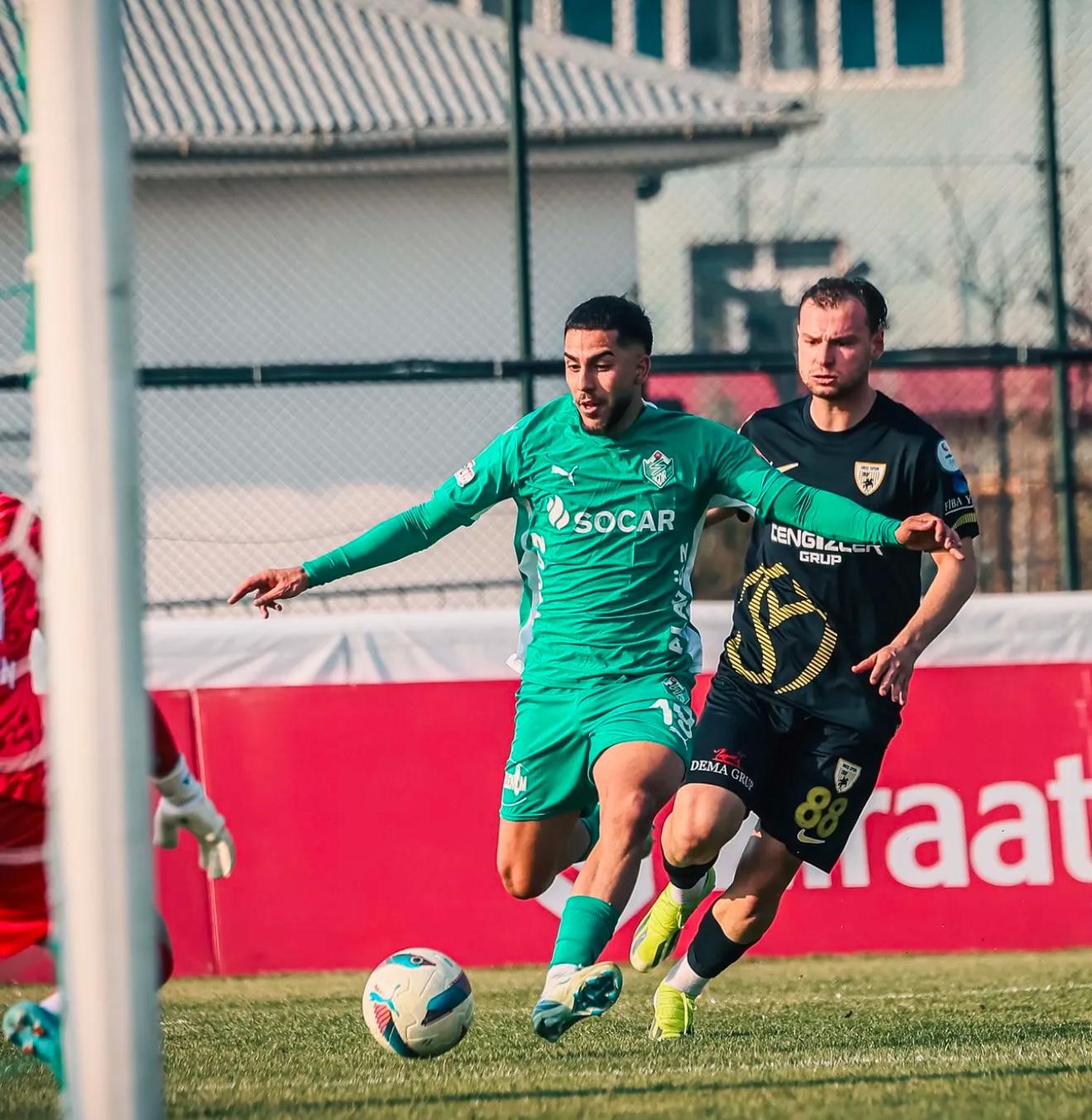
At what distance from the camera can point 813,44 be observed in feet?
45.8

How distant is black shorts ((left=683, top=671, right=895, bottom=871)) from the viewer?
19.8ft

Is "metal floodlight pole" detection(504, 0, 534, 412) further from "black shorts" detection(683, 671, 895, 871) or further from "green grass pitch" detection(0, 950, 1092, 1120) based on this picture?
"black shorts" detection(683, 671, 895, 871)

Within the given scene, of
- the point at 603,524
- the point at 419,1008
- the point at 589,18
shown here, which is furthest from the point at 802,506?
the point at 589,18

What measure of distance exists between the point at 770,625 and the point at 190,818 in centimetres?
211

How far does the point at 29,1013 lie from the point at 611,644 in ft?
6.59

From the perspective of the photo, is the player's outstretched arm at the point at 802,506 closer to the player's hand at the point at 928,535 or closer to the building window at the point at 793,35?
the player's hand at the point at 928,535

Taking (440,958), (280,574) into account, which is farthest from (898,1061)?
(280,574)

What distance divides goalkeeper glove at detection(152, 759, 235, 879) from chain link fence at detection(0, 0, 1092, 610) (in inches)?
196

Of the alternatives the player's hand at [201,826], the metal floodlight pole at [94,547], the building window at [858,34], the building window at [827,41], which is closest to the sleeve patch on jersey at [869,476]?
the player's hand at [201,826]

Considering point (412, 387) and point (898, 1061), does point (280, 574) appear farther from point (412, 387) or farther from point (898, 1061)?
point (412, 387)

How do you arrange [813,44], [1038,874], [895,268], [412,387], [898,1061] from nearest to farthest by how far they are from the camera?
[898,1061] < [1038,874] < [412,387] < [895,268] < [813,44]

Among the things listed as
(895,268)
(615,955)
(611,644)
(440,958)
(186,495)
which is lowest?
(615,955)

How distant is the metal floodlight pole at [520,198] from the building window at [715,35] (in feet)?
18.1

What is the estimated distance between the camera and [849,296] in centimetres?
613
